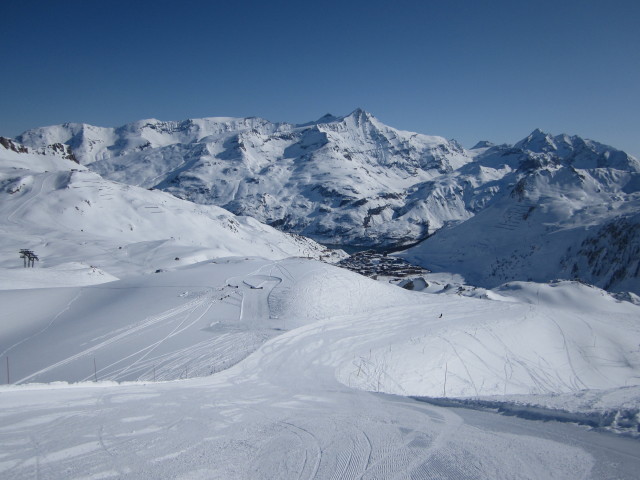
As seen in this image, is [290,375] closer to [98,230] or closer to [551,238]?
[98,230]

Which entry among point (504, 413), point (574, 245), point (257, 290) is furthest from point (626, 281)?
Answer: point (504, 413)

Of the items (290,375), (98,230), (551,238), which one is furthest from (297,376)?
(551,238)

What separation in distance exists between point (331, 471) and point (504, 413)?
13.8 feet

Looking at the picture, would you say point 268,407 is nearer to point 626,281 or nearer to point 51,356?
point 51,356

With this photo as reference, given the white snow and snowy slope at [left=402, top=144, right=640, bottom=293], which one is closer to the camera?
the white snow

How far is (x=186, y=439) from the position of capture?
586cm

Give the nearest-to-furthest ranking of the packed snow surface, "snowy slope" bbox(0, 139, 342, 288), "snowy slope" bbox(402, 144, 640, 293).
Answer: the packed snow surface
"snowy slope" bbox(0, 139, 342, 288)
"snowy slope" bbox(402, 144, 640, 293)

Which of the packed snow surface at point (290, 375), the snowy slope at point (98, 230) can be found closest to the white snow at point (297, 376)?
the packed snow surface at point (290, 375)

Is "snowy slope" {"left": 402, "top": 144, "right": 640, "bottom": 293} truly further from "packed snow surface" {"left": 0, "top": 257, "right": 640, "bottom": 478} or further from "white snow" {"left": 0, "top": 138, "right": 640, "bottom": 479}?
"packed snow surface" {"left": 0, "top": 257, "right": 640, "bottom": 478}

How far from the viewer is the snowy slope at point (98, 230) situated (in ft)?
163

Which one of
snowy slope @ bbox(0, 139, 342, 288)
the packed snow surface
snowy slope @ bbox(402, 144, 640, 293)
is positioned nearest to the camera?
the packed snow surface

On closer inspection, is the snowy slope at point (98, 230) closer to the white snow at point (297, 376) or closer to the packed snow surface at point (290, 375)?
the white snow at point (297, 376)

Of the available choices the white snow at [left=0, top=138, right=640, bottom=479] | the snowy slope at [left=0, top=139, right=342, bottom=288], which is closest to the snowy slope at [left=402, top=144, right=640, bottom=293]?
the white snow at [left=0, top=138, right=640, bottom=479]

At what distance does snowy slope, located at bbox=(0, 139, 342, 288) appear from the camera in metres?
49.6
